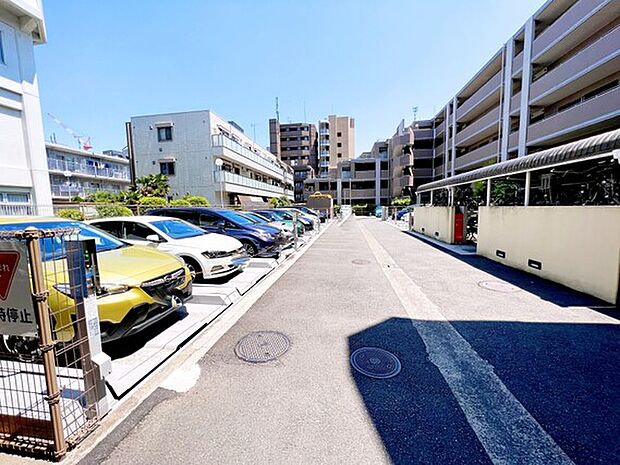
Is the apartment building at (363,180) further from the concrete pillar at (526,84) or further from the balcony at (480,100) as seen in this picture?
the concrete pillar at (526,84)

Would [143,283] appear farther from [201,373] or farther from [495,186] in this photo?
[495,186]

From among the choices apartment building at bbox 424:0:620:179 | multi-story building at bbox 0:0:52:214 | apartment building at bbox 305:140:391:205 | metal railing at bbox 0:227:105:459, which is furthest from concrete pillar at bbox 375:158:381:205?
metal railing at bbox 0:227:105:459

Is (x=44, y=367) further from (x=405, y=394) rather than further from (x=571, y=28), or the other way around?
(x=571, y=28)

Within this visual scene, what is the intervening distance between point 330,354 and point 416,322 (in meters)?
1.62

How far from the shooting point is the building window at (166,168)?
87.8ft

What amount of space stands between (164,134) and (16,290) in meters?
28.6

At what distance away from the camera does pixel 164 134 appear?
26.6 meters

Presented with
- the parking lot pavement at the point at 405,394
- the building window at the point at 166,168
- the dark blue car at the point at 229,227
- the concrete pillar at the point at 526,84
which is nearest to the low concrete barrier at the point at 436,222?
the parking lot pavement at the point at 405,394

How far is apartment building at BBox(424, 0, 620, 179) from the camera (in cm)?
1419

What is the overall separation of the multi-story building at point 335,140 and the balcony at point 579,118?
4664 cm

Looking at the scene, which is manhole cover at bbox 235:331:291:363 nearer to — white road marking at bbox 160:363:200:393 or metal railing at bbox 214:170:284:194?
white road marking at bbox 160:363:200:393

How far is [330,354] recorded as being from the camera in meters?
3.47

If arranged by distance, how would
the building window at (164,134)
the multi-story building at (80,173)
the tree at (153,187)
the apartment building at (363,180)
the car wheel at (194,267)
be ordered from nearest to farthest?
the car wheel at (194,267) → the tree at (153,187) → the building window at (164,134) → the multi-story building at (80,173) → the apartment building at (363,180)

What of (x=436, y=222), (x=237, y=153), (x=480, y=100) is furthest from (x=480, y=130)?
(x=237, y=153)
